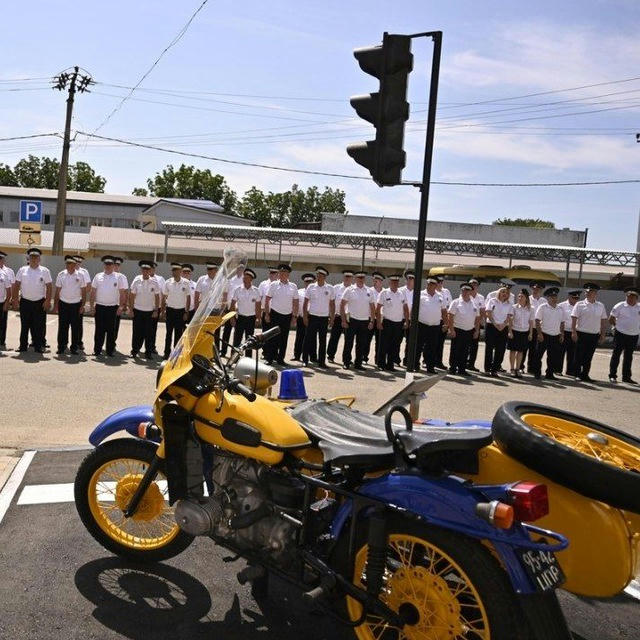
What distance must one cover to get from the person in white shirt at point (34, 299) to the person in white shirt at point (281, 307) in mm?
3814

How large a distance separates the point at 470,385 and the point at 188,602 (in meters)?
8.54

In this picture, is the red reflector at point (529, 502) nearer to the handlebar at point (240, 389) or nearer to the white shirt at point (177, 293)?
the handlebar at point (240, 389)

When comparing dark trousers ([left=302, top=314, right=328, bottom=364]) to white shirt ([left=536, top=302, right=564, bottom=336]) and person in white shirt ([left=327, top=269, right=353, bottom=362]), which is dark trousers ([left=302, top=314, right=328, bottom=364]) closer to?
person in white shirt ([left=327, top=269, right=353, bottom=362])

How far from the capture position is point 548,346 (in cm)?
1306

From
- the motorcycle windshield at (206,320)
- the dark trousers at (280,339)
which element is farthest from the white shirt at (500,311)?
the motorcycle windshield at (206,320)

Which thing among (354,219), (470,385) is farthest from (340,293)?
(354,219)

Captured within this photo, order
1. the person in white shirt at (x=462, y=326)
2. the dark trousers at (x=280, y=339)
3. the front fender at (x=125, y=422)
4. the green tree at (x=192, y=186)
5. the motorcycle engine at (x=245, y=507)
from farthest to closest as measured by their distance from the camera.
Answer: the green tree at (x=192, y=186)
the person in white shirt at (x=462, y=326)
the dark trousers at (x=280, y=339)
the front fender at (x=125, y=422)
the motorcycle engine at (x=245, y=507)

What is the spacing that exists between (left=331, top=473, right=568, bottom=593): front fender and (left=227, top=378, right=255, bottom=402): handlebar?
Result: 0.67 m

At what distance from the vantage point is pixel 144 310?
12.0 meters

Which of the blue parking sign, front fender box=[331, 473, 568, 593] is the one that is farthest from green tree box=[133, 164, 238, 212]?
front fender box=[331, 473, 568, 593]

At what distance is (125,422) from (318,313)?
856 centimetres

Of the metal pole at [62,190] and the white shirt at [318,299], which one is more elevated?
the metal pole at [62,190]

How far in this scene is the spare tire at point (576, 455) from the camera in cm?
259

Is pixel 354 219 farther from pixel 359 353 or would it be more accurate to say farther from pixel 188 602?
pixel 188 602
